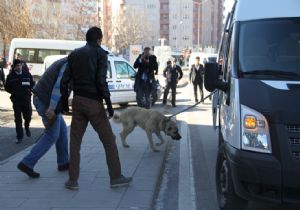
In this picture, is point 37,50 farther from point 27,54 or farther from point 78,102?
point 78,102

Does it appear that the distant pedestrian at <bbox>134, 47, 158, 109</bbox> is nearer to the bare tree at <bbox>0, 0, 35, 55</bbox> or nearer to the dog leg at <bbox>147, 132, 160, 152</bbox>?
the dog leg at <bbox>147, 132, 160, 152</bbox>

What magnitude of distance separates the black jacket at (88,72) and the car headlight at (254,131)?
1933mm

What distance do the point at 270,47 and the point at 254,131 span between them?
1.16 m

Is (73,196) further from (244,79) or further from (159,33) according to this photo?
(159,33)

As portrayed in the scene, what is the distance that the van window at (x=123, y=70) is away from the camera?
17.6 meters

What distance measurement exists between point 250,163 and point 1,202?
2.85 metres

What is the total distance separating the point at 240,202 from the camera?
202 inches

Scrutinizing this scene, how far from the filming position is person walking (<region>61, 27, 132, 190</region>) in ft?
19.5

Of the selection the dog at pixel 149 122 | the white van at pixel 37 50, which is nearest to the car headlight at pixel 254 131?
the dog at pixel 149 122

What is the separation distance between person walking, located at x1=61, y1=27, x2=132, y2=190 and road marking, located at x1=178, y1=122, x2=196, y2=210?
836 millimetres

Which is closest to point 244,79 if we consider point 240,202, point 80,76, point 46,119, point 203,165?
point 240,202

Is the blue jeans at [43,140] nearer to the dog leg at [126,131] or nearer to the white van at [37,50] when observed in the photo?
the dog leg at [126,131]

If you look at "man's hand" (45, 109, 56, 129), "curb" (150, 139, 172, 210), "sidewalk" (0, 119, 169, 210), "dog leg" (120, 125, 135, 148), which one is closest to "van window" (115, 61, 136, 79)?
"curb" (150, 139, 172, 210)

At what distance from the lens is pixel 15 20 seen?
42.8 meters
